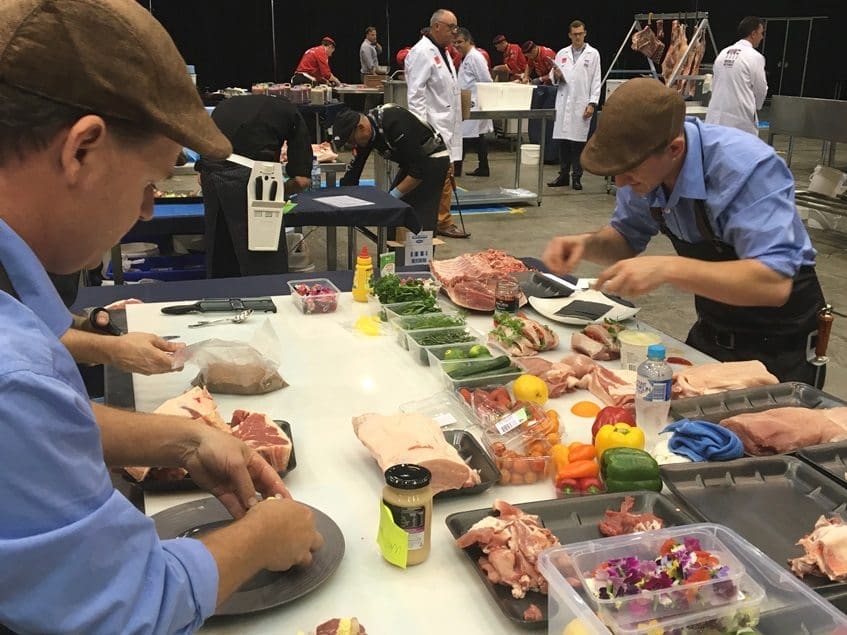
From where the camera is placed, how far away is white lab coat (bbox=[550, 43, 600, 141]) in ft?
33.8

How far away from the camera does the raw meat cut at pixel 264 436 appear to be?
6.03 feet

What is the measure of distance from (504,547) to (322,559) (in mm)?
343

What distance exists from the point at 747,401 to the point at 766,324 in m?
0.56

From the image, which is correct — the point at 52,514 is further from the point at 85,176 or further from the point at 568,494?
the point at 568,494

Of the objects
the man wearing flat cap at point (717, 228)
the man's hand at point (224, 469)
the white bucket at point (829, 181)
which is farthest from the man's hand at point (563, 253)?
the white bucket at point (829, 181)

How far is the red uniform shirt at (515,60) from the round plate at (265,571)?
13.5 metres

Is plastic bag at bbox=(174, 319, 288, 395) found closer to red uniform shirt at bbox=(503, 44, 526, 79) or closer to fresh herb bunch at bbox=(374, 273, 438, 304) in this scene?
fresh herb bunch at bbox=(374, 273, 438, 304)

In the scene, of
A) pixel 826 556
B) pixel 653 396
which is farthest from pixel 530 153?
pixel 826 556

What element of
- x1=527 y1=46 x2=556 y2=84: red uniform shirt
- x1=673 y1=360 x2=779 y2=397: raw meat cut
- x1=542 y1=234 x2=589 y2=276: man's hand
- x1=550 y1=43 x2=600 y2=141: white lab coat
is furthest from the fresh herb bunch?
x1=527 y1=46 x2=556 y2=84: red uniform shirt

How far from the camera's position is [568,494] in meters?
1.78

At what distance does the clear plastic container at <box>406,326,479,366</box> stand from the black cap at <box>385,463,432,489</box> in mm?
1079

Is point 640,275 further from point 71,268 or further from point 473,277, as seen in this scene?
point 71,268

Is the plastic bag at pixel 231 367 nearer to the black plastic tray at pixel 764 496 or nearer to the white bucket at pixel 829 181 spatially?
the black plastic tray at pixel 764 496

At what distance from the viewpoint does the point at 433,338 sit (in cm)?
263
